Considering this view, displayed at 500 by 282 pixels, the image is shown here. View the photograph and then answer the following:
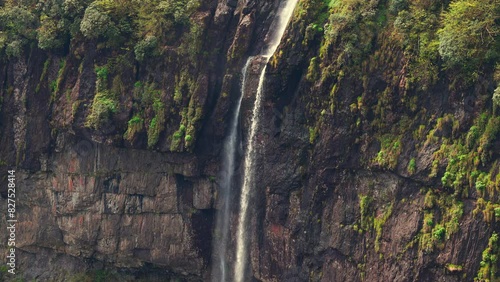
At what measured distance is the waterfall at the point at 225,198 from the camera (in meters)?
38.9

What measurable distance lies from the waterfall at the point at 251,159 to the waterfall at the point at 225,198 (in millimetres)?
1230

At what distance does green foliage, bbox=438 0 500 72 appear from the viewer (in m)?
28.6

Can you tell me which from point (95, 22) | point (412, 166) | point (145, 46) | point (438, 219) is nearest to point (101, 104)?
point (145, 46)

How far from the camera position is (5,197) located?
46.4m

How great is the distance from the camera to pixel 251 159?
3747cm

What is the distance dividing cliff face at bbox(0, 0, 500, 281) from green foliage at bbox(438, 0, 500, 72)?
761 millimetres

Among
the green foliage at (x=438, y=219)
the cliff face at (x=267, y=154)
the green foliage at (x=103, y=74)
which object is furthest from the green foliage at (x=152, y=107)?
the green foliage at (x=438, y=219)

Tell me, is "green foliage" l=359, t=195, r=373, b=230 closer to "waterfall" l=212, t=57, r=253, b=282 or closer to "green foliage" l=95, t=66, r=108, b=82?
"waterfall" l=212, t=57, r=253, b=282

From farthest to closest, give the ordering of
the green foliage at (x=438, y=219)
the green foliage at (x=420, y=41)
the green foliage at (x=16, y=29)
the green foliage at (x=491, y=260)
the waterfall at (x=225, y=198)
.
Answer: the green foliage at (x=16, y=29), the waterfall at (x=225, y=198), the green foliage at (x=420, y=41), the green foliage at (x=438, y=219), the green foliage at (x=491, y=260)

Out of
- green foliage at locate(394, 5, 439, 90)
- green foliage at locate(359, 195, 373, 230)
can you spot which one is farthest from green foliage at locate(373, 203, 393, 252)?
green foliage at locate(394, 5, 439, 90)

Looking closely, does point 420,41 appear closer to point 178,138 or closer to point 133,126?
point 178,138

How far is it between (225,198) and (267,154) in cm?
514

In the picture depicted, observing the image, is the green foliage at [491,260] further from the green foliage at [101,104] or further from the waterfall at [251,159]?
the green foliage at [101,104]

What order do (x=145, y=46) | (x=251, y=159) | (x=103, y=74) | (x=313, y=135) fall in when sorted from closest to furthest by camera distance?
(x=313, y=135) < (x=251, y=159) < (x=145, y=46) < (x=103, y=74)
